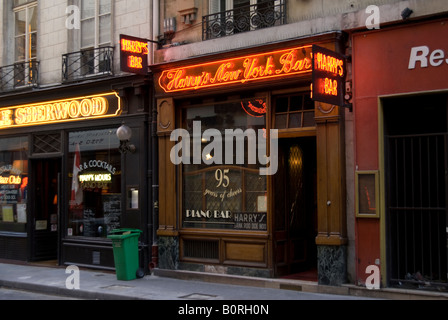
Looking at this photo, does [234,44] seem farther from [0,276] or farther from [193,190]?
[0,276]

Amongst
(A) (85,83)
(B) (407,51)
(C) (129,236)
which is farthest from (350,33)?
(A) (85,83)

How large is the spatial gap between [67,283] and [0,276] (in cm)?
239

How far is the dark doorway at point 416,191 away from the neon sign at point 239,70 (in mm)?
1886

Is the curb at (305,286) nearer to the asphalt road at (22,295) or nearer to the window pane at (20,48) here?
the asphalt road at (22,295)

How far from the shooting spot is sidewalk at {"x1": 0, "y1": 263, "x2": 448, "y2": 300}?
33.3ft

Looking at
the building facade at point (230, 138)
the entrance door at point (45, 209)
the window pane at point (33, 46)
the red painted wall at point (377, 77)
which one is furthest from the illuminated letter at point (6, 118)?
the red painted wall at point (377, 77)

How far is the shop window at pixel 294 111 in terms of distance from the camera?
36.9ft

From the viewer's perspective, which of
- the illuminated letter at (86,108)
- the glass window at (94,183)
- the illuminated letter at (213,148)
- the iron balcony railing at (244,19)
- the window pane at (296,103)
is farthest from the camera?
the illuminated letter at (86,108)

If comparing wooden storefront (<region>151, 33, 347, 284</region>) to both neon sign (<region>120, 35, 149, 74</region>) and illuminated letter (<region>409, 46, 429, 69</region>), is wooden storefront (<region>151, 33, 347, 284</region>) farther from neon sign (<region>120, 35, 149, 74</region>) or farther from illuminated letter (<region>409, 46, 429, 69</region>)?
illuminated letter (<region>409, 46, 429, 69</region>)

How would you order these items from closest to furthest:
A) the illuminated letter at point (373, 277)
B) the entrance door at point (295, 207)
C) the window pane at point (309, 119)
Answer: the illuminated letter at point (373, 277), the window pane at point (309, 119), the entrance door at point (295, 207)

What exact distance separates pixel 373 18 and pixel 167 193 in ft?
18.9

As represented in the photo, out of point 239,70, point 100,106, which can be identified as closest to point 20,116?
point 100,106

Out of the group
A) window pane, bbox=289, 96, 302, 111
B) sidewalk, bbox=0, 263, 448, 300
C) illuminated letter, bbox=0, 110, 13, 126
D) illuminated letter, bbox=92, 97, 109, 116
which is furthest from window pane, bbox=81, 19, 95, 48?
window pane, bbox=289, 96, 302, 111

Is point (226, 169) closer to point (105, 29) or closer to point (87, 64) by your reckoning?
point (87, 64)
